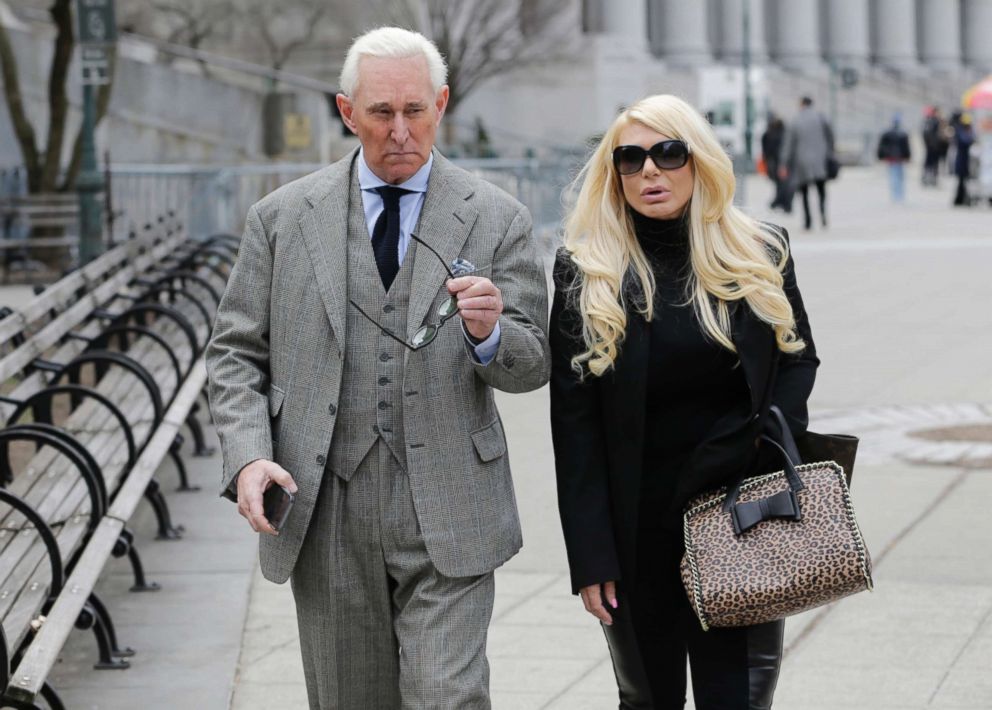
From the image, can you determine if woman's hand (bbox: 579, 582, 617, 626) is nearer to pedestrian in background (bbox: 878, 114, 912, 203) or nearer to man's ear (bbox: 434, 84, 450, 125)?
man's ear (bbox: 434, 84, 450, 125)

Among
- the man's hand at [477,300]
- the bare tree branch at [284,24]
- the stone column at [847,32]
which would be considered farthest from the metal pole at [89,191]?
the stone column at [847,32]

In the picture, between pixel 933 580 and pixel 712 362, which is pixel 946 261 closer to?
pixel 933 580

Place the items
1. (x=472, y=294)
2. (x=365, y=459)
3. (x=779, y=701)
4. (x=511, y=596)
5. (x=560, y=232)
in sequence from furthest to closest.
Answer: (x=511, y=596)
(x=779, y=701)
(x=560, y=232)
(x=365, y=459)
(x=472, y=294)

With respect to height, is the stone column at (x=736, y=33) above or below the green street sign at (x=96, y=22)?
above

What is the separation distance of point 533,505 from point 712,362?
15.6 feet

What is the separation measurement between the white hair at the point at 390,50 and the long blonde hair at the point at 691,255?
16.8 inches

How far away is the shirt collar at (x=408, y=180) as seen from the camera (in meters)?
3.95

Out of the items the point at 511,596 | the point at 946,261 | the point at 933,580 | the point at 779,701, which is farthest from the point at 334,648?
the point at 946,261

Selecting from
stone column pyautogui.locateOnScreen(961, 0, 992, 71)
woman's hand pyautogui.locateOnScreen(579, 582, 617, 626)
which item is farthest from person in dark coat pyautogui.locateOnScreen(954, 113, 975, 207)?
stone column pyautogui.locateOnScreen(961, 0, 992, 71)

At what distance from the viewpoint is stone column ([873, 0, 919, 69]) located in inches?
3078

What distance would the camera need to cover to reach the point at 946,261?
21375 mm

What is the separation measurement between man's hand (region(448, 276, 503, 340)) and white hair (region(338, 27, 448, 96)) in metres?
0.48

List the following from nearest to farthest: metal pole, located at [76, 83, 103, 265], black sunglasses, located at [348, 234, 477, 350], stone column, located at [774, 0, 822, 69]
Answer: black sunglasses, located at [348, 234, 477, 350], metal pole, located at [76, 83, 103, 265], stone column, located at [774, 0, 822, 69]

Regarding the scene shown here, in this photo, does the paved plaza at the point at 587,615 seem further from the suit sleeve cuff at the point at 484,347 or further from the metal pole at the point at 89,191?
the metal pole at the point at 89,191
